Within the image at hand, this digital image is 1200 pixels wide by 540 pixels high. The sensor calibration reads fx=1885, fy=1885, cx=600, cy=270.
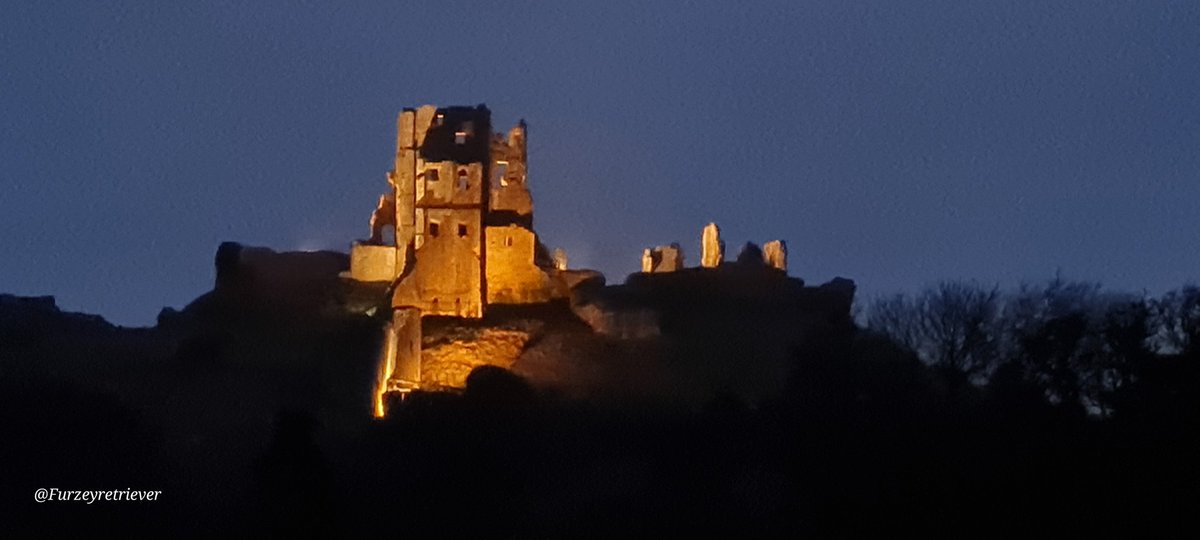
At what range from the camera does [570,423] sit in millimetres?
55750

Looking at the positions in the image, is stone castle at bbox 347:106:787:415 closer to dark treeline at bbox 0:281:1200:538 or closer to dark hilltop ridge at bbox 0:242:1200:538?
dark hilltop ridge at bbox 0:242:1200:538

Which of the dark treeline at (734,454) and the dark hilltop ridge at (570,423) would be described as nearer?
the dark treeline at (734,454)

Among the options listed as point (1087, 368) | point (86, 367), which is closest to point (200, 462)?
point (86, 367)

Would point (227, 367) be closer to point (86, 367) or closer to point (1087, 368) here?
point (86, 367)

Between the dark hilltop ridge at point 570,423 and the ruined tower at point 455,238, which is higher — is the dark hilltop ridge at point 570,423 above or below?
below

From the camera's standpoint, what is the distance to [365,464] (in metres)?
51.7

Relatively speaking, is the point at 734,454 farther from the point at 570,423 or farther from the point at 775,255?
the point at 775,255

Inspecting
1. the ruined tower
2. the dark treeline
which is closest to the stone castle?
the ruined tower

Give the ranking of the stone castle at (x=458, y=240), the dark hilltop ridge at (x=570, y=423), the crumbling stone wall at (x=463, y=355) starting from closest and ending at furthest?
the dark hilltop ridge at (x=570, y=423), the crumbling stone wall at (x=463, y=355), the stone castle at (x=458, y=240)

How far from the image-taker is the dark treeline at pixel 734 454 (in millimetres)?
40156

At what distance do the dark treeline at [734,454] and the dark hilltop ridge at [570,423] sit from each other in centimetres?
10

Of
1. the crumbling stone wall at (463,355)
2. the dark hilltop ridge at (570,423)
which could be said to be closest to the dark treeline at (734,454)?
the dark hilltop ridge at (570,423)

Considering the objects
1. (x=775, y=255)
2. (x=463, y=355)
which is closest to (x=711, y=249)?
(x=775, y=255)

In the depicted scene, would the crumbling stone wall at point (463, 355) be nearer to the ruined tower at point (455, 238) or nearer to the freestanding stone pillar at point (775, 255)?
the ruined tower at point (455, 238)
